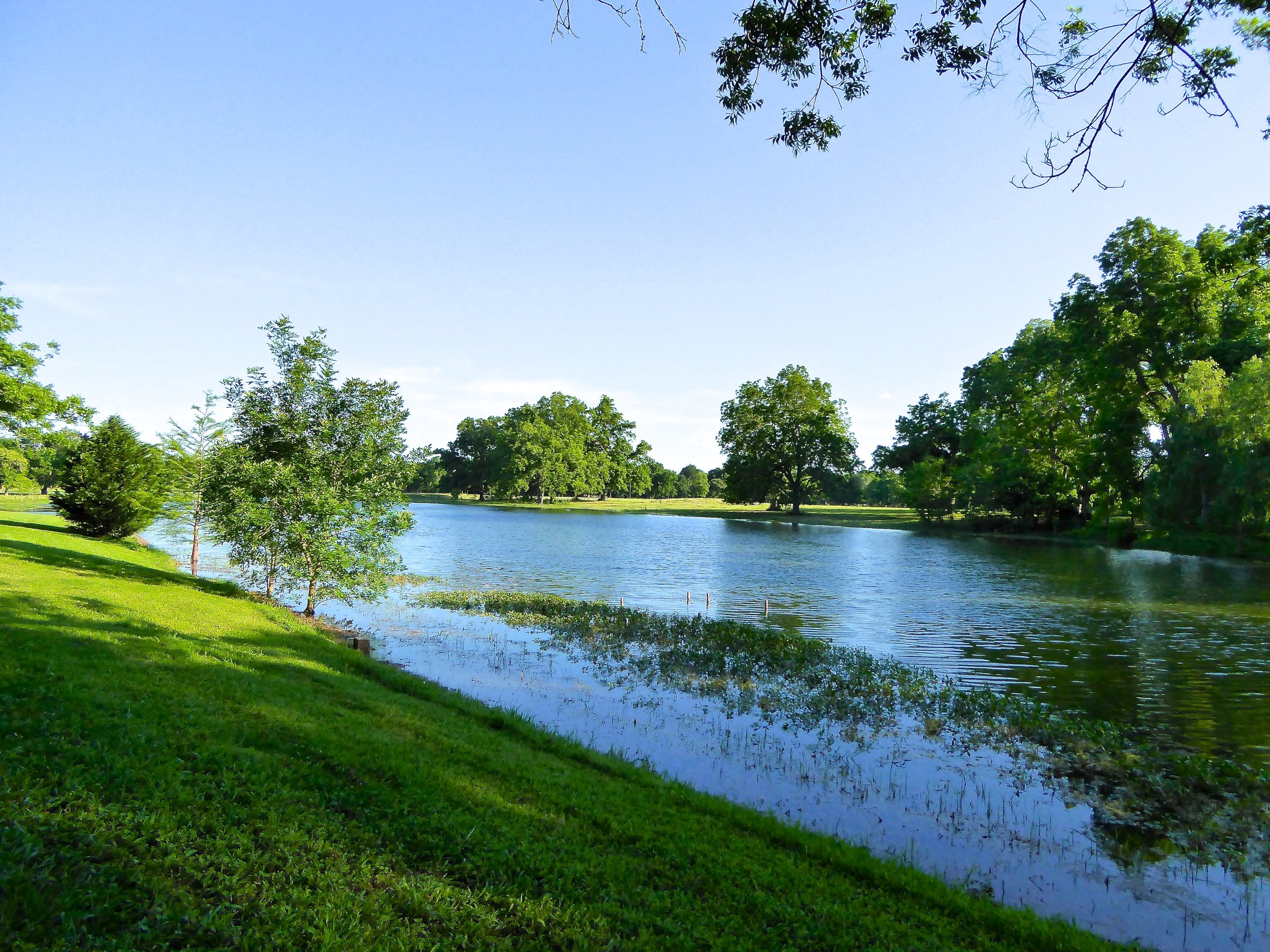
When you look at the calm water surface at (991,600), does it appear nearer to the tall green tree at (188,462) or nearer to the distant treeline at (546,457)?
the tall green tree at (188,462)

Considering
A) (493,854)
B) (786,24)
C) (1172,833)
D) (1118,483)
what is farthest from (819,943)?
(1118,483)

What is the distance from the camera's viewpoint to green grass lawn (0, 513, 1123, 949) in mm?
4723

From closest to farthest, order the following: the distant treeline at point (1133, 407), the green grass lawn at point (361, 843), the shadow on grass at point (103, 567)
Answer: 1. the green grass lawn at point (361, 843)
2. the shadow on grass at point (103, 567)
3. the distant treeline at point (1133, 407)

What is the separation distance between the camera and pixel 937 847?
27.2 feet

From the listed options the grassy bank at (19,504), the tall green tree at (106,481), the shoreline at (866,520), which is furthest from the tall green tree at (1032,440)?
the grassy bank at (19,504)

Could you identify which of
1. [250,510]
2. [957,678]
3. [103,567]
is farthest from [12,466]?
[957,678]

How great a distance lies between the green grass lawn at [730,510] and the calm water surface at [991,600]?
2738 cm

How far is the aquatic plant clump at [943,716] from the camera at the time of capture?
348 inches

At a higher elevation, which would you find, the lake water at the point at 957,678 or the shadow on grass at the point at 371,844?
the shadow on grass at the point at 371,844

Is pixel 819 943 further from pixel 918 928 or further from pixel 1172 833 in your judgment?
pixel 1172 833

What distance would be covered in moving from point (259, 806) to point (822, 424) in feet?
333

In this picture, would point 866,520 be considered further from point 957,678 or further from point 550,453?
point 957,678

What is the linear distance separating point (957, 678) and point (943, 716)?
3.54 m

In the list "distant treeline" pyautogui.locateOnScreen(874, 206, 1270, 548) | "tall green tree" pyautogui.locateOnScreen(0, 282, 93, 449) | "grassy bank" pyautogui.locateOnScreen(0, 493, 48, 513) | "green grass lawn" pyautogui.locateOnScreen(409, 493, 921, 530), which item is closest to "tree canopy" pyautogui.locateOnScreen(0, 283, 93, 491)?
"tall green tree" pyautogui.locateOnScreen(0, 282, 93, 449)
